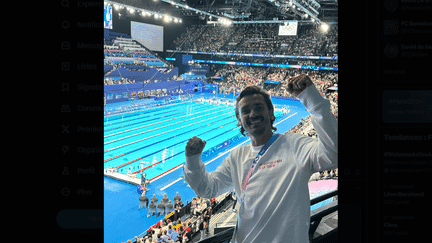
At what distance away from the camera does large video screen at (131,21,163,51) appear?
3155 centimetres

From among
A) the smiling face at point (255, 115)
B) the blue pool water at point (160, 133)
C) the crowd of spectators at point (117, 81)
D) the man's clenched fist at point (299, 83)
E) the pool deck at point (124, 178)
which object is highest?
the crowd of spectators at point (117, 81)

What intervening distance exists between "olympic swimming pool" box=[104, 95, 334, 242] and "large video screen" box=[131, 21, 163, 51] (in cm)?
1531

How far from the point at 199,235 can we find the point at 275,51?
27.4 m

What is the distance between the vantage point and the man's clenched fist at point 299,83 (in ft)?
3.47

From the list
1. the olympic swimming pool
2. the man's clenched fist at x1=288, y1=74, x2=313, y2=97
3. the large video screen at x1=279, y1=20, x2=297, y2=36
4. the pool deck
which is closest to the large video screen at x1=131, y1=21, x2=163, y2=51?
the large video screen at x1=279, y1=20, x2=297, y2=36

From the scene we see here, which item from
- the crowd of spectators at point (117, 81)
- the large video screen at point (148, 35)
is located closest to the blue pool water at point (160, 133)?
the crowd of spectators at point (117, 81)

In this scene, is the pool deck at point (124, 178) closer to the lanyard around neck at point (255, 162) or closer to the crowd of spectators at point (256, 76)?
the lanyard around neck at point (255, 162)

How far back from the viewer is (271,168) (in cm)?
129

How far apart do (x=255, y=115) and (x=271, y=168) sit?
0.27 meters

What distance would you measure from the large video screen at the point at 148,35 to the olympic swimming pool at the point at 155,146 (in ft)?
50.2

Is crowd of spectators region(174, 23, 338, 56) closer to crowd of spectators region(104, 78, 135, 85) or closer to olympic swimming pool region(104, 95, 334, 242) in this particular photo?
olympic swimming pool region(104, 95, 334, 242)

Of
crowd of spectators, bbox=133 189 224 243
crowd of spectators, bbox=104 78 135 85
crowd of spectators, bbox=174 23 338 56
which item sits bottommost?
crowd of spectators, bbox=133 189 224 243

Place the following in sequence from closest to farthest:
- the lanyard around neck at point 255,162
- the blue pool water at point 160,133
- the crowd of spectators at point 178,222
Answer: the lanyard around neck at point 255,162
the crowd of spectators at point 178,222
the blue pool water at point 160,133

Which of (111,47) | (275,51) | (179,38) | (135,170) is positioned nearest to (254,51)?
(275,51)
